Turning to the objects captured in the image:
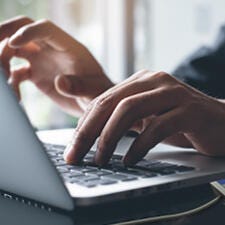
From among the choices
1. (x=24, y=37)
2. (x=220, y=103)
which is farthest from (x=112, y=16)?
(x=220, y=103)

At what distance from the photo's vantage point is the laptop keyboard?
57 centimetres

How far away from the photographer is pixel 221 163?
27.1 inches

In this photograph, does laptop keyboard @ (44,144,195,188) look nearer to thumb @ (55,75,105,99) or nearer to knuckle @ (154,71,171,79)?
knuckle @ (154,71,171,79)

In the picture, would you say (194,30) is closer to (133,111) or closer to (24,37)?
(24,37)

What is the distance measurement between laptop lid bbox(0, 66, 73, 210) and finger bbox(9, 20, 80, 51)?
1.31 feet

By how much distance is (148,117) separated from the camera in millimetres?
679

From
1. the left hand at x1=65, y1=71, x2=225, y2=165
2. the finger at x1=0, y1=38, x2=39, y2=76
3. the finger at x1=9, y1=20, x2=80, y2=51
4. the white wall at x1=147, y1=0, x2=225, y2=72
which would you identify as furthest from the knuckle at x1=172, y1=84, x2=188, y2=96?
the white wall at x1=147, y1=0, x2=225, y2=72

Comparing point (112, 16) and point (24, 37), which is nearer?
point (24, 37)

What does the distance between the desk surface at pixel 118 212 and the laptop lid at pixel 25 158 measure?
14mm

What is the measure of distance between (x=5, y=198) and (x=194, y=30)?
150cm

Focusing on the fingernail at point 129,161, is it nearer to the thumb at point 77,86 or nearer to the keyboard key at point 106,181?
the keyboard key at point 106,181

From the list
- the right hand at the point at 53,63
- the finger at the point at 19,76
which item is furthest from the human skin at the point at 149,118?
the finger at the point at 19,76

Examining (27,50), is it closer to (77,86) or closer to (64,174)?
(77,86)

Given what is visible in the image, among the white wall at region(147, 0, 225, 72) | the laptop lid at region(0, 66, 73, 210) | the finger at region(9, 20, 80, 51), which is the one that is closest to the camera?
the laptop lid at region(0, 66, 73, 210)
